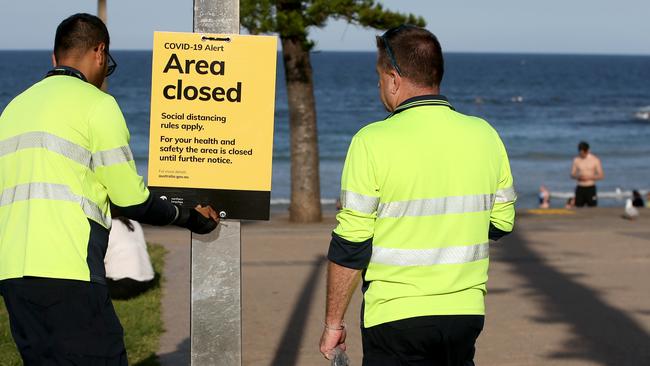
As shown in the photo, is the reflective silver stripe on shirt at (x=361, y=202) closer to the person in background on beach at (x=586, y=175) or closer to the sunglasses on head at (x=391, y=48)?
the sunglasses on head at (x=391, y=48)

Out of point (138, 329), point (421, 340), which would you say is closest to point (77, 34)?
point (421, 340)

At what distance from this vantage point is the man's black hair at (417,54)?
12.6 feet

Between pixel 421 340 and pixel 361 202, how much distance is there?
503 mm

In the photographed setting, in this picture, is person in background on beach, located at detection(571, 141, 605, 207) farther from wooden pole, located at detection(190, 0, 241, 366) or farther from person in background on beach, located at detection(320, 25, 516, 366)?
person in background on beach, located at detection(320, 25, 516, 366)

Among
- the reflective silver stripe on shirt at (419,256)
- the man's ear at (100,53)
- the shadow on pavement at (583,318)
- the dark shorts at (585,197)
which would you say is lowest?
the dark shorts at (585,197)

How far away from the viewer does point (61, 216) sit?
388cm

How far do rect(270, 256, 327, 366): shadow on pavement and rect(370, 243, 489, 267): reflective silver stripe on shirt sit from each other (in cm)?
341

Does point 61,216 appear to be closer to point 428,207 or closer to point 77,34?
point 77,34

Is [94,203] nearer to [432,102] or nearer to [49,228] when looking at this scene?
[49,228]

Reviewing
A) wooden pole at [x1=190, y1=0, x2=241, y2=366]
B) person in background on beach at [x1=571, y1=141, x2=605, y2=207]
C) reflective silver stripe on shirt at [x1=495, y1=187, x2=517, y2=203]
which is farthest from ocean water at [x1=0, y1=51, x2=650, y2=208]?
reflective silver stripe on shirt at [x1=495, y1=187, x2=517, y2=203]

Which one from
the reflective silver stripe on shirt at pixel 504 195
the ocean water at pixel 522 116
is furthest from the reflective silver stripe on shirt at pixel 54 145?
the ocean water at pixel 522 116

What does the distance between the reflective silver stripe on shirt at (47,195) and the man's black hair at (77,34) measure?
0.53 metres

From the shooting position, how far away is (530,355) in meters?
7.33

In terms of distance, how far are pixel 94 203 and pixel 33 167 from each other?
0.79 ft
